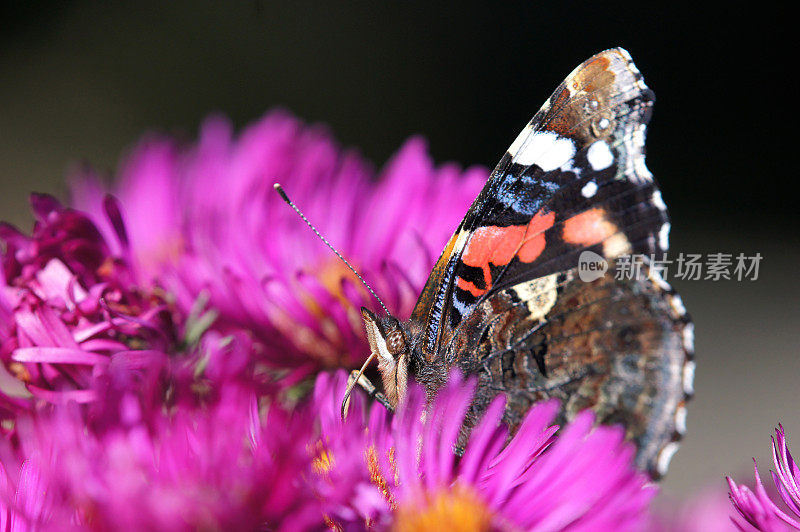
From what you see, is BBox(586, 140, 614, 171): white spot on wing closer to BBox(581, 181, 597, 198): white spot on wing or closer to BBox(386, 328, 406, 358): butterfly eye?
BBox(581, 181, 597, 198): white spot on wing

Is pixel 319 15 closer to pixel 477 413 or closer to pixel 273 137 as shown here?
pixel 273 137

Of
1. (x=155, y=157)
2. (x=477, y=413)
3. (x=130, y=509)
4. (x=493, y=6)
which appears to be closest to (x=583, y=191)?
(x=477, y=413)

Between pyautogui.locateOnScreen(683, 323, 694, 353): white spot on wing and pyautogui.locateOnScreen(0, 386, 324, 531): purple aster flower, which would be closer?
pyautogui.locateOnScreen(0, 386, 324, 531): purple aster flower

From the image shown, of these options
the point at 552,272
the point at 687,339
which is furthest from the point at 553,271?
the point at 687,339

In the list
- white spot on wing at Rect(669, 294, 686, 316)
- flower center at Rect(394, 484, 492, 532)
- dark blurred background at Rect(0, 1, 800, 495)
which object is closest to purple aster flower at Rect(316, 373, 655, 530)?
flower center at Rect(394, 484, 492, 532)

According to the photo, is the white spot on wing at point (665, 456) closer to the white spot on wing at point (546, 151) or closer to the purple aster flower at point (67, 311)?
the white spot on wing at point (546, 151)

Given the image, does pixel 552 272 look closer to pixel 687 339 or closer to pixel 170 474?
pixel 687 339

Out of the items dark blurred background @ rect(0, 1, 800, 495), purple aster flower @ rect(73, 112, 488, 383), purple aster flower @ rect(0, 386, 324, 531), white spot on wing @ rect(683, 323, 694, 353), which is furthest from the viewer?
dark blurred background @ rect(0, 1, 800, 495)
